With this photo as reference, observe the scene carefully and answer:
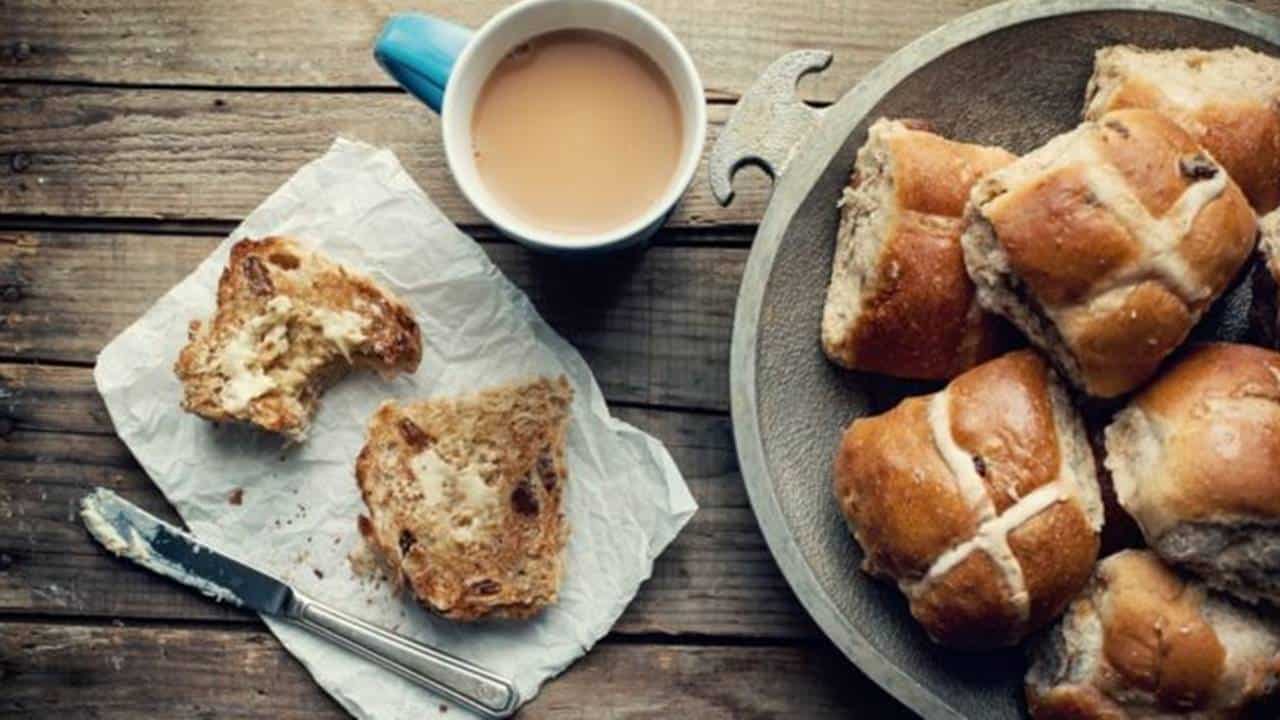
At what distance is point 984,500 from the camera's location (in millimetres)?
1327

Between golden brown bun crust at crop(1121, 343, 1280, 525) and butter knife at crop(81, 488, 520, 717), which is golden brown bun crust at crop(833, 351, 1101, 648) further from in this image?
butter knife at crop(81, 488, 520, 717)

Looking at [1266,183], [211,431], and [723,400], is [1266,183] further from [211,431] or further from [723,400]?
[211,431]

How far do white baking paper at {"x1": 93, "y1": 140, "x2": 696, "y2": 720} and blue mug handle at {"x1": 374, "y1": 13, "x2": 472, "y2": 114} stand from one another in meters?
0.24

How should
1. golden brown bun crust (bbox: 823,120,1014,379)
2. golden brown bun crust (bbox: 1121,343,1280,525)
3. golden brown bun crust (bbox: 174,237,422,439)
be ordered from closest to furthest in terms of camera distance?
golden brown bun crust (bbox: 1121,343,1280,525) → golden brown bun crust (bbox: 823,120,1014,379) → golden brown bun crust (bbox: 174,237,422,439)

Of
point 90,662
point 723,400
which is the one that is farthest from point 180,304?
point 723,400

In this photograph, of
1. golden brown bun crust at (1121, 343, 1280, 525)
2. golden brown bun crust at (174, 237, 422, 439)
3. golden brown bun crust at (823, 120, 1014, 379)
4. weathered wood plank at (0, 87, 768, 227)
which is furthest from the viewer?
weathered wood plank at (0, 87, 768, 227)

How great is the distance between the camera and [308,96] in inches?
66.8

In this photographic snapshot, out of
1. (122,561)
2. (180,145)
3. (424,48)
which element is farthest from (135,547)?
(424,48)

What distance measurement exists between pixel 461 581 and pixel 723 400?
15.3 inches

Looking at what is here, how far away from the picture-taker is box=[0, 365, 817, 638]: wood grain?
1.65 meters

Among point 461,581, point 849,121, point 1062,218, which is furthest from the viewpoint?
point 461,581

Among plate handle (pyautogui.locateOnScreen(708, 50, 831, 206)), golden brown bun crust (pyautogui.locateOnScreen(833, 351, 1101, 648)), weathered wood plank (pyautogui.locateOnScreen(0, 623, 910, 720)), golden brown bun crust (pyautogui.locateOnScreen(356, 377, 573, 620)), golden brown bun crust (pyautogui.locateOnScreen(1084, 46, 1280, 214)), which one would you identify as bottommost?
weathered wood plank (pyautogui.locateOnScreen(0, 623, 910, 720))

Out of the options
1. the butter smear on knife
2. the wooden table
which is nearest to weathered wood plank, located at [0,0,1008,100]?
the wooden table

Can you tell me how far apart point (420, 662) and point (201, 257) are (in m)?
0.58
